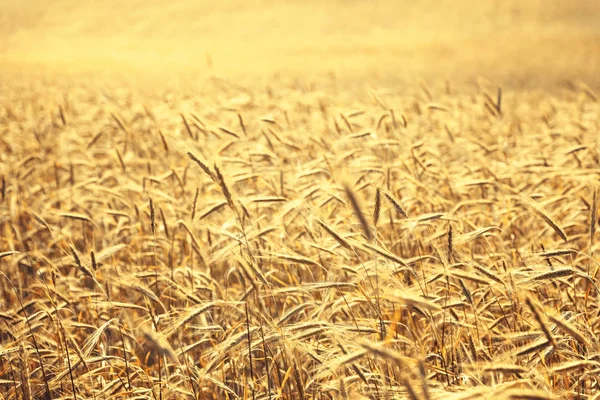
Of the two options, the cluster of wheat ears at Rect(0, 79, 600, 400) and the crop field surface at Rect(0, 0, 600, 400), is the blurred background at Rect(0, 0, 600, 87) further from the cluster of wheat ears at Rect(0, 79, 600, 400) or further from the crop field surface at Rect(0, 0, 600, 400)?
the cluster of wheat ears at Rect(0, 79, 600, 400)

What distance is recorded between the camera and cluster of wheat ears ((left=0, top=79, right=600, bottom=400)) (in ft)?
4.82

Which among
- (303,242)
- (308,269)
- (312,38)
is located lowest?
(308,269)

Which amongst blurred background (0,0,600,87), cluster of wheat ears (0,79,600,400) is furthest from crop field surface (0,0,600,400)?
blurred background (0,0,600,87)

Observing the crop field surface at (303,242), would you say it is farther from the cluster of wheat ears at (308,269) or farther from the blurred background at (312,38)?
the blurred background at (312,38)

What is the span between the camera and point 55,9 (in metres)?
59.5

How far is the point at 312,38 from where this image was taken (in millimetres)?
41844

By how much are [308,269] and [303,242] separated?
67 cm

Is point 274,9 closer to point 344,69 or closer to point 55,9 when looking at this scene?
point 55,9

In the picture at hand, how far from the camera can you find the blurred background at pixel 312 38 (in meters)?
21.6

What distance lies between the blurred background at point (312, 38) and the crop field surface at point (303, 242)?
3.21 metres

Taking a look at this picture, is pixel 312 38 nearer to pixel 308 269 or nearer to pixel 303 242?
pixel 308 269

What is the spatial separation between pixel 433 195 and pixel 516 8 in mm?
50440

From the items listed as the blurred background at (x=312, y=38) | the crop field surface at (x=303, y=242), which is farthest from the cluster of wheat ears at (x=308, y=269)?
the blurred background at (x=312, y=38)

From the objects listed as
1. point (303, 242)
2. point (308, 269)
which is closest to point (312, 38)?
point (308, 269)
